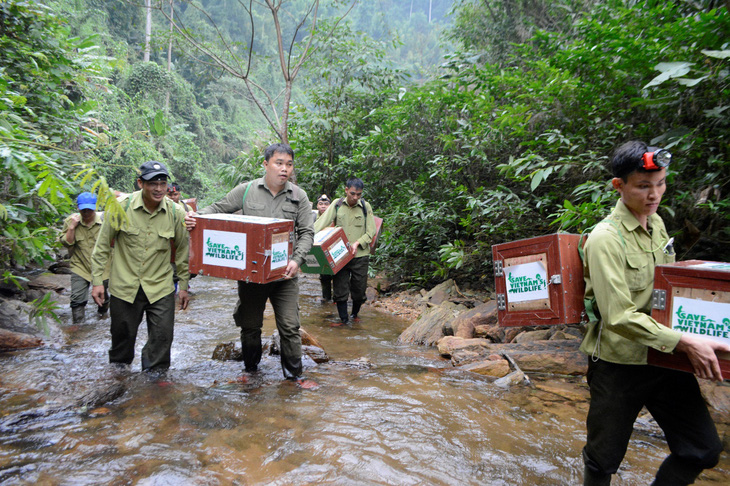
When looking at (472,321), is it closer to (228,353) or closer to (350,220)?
(350,220)

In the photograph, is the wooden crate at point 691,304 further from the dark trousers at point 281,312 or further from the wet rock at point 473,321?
the wet rock at point 473,321

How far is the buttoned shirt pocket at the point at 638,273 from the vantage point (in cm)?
223

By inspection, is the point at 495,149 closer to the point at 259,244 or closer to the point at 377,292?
the point at 377,292

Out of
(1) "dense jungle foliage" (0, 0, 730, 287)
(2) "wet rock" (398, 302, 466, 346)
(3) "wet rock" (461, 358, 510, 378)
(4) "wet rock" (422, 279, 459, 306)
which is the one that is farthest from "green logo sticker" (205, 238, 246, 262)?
(4) "wet rock" (422, 279, 459, 306)

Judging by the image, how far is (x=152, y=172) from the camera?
3.99 m

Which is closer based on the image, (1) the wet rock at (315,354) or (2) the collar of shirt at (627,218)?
(2) the collar of shirt at (627,218)

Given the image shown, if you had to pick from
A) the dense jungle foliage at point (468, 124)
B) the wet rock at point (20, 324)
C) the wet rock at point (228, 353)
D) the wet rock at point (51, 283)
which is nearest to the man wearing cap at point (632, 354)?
the dense jungle foliage at point (468, 124)

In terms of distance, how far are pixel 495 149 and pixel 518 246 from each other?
4650mm

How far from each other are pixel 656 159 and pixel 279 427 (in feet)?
9.10

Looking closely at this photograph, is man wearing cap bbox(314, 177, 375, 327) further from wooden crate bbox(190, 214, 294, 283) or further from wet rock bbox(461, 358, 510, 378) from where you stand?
wooden crate bbox(190, 214, 294, 283)

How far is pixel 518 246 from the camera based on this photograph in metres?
3.07

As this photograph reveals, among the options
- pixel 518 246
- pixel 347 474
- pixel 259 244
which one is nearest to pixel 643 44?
pixel 518 246

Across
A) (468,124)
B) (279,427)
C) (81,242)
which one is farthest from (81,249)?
(468,124)

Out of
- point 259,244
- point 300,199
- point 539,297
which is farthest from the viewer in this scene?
point 300,199
